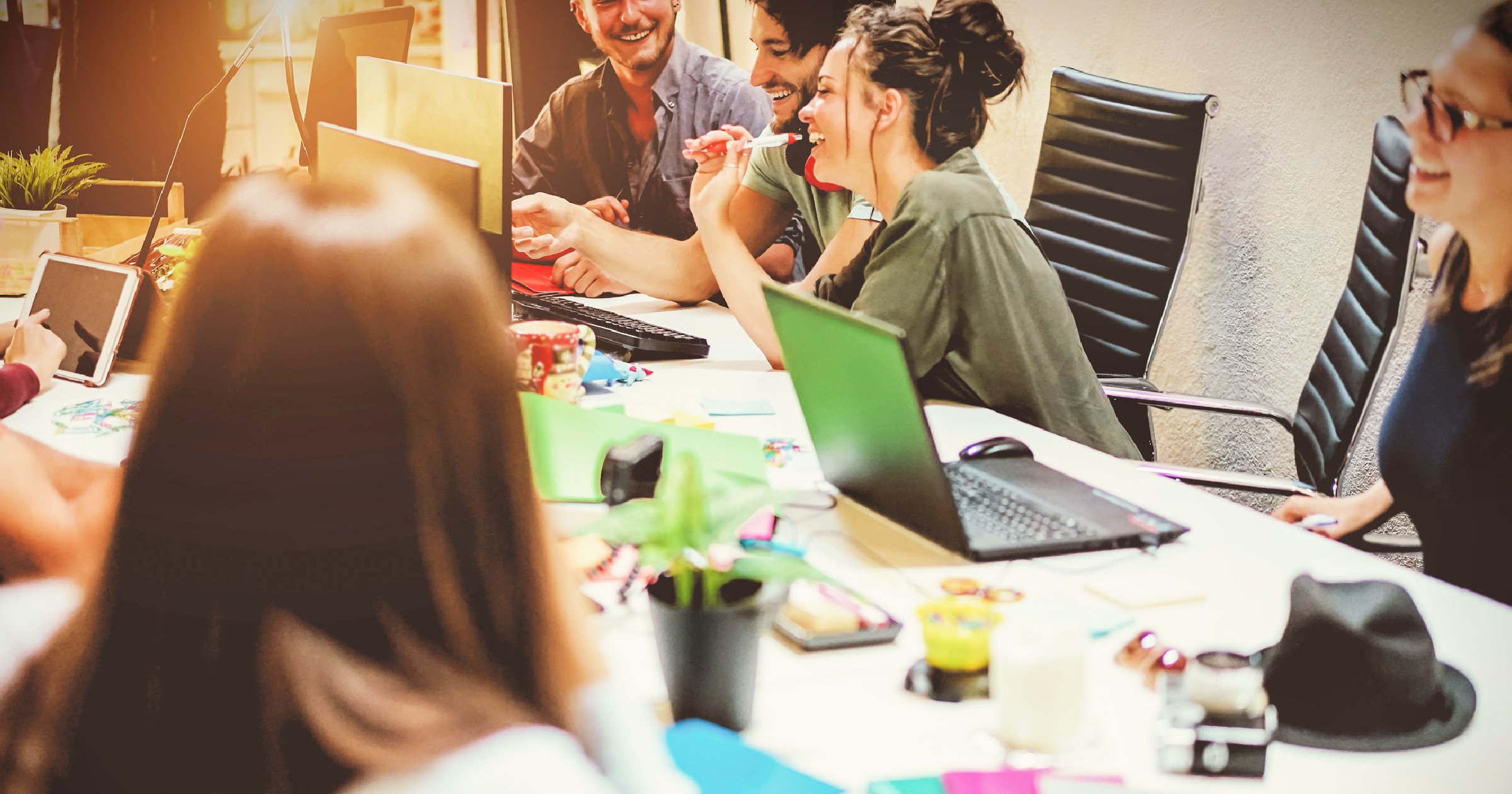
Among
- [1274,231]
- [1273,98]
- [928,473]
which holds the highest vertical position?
[1273,98]

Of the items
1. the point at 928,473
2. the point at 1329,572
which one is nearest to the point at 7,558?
the point at 928,473

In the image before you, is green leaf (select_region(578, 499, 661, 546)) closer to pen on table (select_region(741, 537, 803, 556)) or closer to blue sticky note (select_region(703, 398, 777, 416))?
pen on table (select_region(741, 537, 803, 556))

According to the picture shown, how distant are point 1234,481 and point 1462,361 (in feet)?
1.05

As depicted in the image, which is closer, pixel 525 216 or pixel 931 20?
pixel 931 20

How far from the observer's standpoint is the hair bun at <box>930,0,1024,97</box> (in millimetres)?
1845

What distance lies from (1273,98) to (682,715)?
1.94 meters

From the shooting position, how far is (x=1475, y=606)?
3.25ft

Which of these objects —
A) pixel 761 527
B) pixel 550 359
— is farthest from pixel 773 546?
pixel 550 359

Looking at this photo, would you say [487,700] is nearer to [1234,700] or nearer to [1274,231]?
[1234,700]

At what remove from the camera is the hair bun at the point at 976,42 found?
1.84m

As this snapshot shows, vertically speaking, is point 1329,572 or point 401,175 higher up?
point 401,175

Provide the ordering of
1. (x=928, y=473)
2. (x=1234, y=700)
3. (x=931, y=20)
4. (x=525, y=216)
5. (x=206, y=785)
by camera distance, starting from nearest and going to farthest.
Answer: (x=206, y=785) → (x=1234, y=700) → (x=928, y=473) → (x=931, y=20) → (x=525, y=216)

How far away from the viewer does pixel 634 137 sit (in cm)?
356

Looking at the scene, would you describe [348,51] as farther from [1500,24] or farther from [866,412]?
[1500,24]
